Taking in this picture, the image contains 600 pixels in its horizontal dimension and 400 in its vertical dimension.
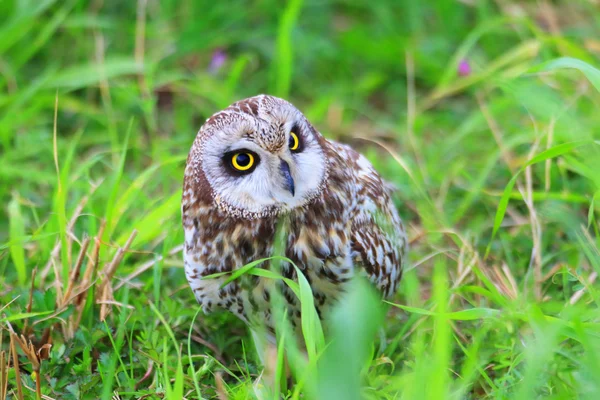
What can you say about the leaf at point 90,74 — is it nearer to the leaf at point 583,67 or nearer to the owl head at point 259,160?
the owl head at point 259,160

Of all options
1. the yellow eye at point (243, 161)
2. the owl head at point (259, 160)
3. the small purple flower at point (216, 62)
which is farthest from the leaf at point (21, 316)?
the small purple flower at point (216, 62)

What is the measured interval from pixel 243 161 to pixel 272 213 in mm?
206

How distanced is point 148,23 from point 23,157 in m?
1.34

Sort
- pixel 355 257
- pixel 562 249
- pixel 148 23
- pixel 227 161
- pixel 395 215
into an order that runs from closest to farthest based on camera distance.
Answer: pixel 227 161 < pixel 355 257 < pixel 395 215 < pixel 562 249 < pixel 148 23

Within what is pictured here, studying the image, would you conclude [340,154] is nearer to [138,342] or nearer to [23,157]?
[138,342]

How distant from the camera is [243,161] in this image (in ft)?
7.64

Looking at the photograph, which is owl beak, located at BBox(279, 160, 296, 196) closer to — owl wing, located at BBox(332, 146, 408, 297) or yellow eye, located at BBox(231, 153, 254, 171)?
yellow eye, located at BBox(231, 153, 254, 171)

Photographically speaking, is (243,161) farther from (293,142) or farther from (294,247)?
(294,247)

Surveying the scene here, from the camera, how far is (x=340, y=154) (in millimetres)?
2770

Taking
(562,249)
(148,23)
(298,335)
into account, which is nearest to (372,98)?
(148,23)

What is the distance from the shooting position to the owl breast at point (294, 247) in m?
2.50

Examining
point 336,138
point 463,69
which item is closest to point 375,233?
point 336,138

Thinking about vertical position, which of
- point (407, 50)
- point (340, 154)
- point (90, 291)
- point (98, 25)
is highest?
point (98, 25)

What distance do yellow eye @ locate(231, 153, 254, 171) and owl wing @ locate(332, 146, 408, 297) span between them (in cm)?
49
